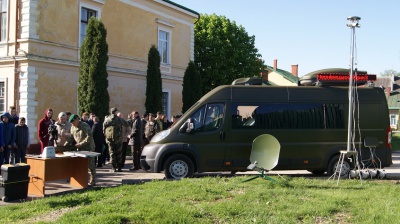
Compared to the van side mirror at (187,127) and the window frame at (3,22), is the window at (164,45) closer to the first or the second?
the window frame at (3,22)

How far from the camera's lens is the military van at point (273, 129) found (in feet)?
35.3

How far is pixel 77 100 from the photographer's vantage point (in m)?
20.4

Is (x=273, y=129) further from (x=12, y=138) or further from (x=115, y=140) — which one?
(x=12, y=138)

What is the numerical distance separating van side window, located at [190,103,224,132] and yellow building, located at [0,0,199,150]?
10135 mm

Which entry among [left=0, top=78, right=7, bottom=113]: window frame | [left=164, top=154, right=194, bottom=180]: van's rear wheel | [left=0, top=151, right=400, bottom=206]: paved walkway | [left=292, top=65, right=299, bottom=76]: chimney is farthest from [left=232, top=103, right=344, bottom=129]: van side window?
[left=292, top=65, right=299, bottom=76]: chimney

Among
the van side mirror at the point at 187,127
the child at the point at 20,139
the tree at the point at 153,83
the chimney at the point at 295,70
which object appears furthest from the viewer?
the chimney at the point at 295,70

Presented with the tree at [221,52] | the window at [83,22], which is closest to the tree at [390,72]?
the tree at [221,52]

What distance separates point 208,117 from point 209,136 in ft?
1.56

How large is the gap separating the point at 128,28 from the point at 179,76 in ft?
18.2

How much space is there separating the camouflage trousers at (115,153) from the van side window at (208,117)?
323 centimetres

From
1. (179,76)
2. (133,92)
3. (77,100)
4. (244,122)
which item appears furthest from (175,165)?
(179,76)

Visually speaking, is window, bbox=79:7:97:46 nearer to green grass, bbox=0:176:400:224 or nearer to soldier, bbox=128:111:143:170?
soldier, bbox=128:111:143:170

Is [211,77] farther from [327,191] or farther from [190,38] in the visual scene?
[327,191]

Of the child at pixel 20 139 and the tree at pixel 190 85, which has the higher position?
the tree at pixel 190 85
